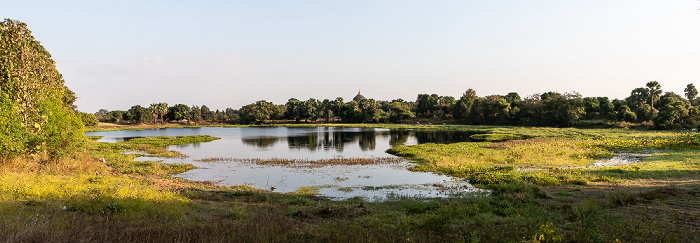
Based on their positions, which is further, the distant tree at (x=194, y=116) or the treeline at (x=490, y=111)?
the distant tree at (x=194, y=116)

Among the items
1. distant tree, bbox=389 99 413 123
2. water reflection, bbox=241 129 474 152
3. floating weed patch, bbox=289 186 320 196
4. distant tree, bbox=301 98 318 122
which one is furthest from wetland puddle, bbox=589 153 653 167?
distant tree, bbox=301 98 318 122

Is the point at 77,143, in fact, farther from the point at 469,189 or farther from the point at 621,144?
the point at 621,144

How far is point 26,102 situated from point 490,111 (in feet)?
388

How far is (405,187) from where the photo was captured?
20875 millimetres

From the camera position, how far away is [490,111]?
116m

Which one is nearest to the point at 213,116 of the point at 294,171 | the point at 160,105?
the point at 160,105

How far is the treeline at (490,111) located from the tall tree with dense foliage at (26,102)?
9702 centimetres

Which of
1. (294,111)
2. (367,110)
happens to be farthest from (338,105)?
(294,111)

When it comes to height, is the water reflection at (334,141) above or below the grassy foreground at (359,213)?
below

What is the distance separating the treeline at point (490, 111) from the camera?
284 ft

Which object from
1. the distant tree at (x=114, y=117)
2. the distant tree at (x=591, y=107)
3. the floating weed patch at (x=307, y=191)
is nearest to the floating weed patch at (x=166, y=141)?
the floating weed patch at (x=307, y=191)

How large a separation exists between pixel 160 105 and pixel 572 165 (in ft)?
533

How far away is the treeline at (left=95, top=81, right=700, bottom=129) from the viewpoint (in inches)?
3410

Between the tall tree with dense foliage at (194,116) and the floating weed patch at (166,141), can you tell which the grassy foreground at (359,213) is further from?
the tall tree with dense foliage at (194,116)
